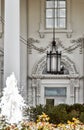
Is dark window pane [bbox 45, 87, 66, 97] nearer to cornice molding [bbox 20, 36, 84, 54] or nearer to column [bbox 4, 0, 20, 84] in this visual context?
cornice molding [bbox 20, 36, 84, 54]

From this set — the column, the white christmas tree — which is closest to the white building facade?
the column

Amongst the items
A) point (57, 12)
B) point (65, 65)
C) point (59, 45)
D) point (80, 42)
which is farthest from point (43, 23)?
point (65, 65)

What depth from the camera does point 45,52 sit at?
1645 centimetres

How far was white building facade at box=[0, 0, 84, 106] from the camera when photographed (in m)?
16.4

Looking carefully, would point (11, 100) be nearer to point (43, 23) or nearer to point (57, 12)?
point (43, 23)

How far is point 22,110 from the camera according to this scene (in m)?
9.87

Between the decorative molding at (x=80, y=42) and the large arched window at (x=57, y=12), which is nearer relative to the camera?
the decorative molding at (x=80, y=42)

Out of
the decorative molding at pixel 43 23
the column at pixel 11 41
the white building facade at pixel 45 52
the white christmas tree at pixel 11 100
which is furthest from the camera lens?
the decorative molding at pixel 43 23

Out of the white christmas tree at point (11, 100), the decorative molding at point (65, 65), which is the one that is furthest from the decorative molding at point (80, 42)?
the white christmas tree at point (11, 100)

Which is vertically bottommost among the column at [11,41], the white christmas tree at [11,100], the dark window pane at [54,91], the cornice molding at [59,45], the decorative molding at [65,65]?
the dark window pane at [54,91]

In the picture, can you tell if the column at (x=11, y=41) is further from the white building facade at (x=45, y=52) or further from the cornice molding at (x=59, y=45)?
the cornice molding at (x=59, y=45)

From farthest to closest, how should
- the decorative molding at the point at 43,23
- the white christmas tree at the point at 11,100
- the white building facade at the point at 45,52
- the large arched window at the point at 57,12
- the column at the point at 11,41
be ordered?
the large arched window at the point at 57,12
the decorative molding at the point at 43,23
the white building facade at the point at 45,52
the column at the point at 11,41
the white christmas tree at the point at 11,100

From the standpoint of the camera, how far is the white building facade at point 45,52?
1636cm

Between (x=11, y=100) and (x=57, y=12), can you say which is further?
(x=57, y=12)
